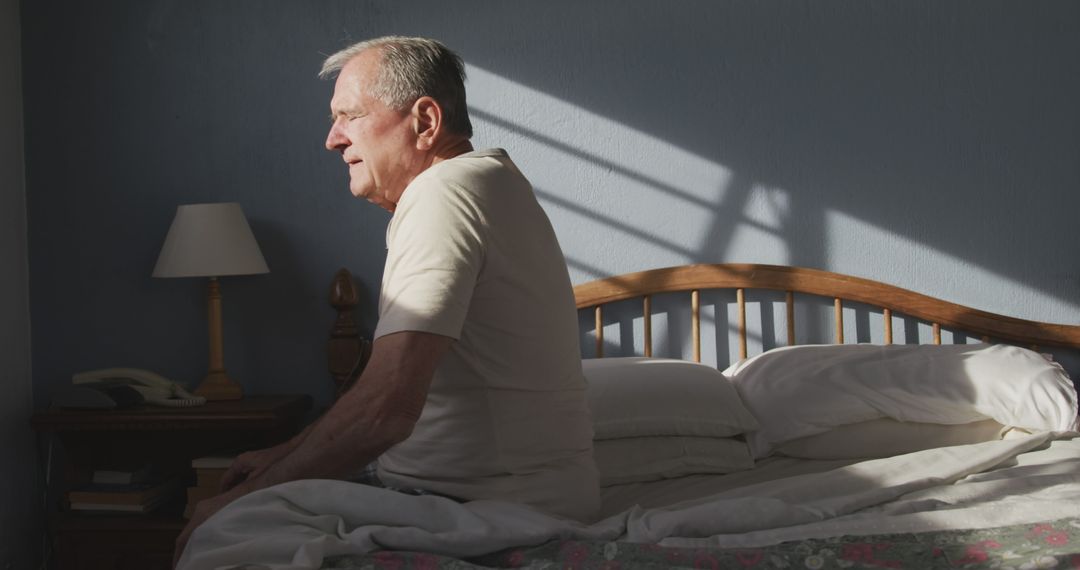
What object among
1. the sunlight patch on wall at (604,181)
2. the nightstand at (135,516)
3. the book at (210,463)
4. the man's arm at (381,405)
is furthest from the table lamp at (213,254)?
the man's arm at (381,405)

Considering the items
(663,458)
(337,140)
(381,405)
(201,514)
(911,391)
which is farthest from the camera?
(911,391)

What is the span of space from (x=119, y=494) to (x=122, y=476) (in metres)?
0.06

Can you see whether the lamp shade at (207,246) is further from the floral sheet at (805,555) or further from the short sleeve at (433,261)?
the floral sheet at (805,555)

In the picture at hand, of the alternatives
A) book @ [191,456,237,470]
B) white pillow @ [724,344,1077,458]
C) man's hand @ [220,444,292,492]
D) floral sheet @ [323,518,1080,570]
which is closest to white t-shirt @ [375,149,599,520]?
floral sheet @ [323,518,1080,570]

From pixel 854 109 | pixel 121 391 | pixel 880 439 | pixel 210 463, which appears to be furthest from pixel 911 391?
pixel 121 391

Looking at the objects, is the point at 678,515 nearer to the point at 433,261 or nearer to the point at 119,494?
the point at 433,261

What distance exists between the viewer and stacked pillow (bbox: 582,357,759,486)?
2195 mm

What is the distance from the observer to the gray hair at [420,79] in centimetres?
169

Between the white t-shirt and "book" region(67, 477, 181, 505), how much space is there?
142 centimetres

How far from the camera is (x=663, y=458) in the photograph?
2.22 meters

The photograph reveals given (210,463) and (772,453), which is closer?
(772,453)

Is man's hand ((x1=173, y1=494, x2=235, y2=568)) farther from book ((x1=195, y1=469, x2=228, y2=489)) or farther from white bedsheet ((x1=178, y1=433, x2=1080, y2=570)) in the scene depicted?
book ((x1=195, y1=469, x2=228, y2=489))

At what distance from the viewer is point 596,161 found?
2881 millimetres

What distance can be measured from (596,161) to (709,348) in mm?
636
